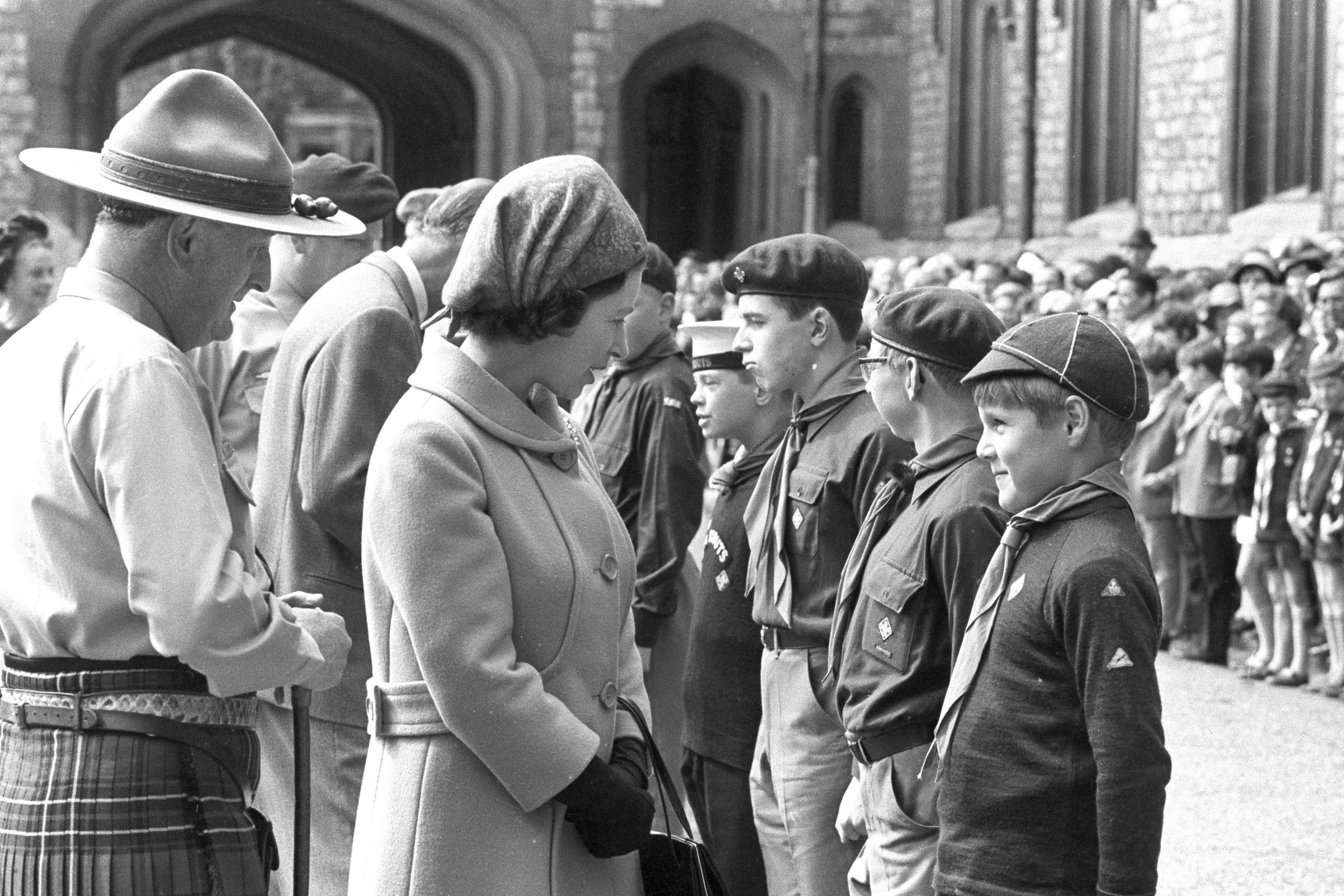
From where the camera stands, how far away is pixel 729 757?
13.5 feet

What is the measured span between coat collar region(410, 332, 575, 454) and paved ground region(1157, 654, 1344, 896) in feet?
10.5

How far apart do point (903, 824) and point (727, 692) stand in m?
0.93

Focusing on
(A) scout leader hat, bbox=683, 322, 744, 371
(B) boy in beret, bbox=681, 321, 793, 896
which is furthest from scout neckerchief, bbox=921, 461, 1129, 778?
(A) scout leader hat, bbox=683, 322, 744, 371

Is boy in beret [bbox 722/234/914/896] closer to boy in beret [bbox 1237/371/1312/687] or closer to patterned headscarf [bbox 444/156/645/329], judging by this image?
patterned headscarf [bbox 444/156/645/329]

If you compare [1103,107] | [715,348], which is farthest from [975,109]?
[715,348]

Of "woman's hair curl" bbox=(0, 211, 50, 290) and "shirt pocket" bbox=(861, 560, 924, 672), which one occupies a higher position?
"woman's hair curl" bbox=(0, 211, 50, 290)

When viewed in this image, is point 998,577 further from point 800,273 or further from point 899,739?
point 800,273

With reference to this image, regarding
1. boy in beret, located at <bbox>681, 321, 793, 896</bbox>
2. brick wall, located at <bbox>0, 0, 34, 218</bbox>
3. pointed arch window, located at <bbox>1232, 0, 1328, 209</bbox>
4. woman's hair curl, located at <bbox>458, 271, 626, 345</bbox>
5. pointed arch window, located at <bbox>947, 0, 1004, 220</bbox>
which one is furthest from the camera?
pointed arch window, located at <bbox>947, 0, 1004, 220</bbox>

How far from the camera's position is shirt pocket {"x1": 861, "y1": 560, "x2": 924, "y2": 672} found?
3.24m

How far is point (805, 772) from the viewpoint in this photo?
12.3 feet

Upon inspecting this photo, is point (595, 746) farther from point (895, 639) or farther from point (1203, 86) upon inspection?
point (1203, 86)

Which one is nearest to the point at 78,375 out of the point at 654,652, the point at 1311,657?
the point at 654,652

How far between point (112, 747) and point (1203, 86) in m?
16.6

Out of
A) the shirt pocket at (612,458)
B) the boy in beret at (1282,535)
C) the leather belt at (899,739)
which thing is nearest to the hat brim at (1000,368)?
the leather belt at (899,739)
